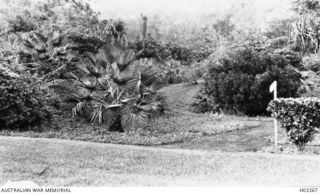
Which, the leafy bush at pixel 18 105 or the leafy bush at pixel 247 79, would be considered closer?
the leafy bush at pixel 18 105

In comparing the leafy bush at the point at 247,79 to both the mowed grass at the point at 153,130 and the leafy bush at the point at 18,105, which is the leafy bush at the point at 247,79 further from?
the leafy bush at the point at 18,105

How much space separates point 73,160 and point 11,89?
15.1ft

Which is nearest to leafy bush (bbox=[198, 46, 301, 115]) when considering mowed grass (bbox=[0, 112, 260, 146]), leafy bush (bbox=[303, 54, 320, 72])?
leafy bush (bbox=[303, 54, 320, 72])

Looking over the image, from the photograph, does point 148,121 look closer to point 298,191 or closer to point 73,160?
point 73,160

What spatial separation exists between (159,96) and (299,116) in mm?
3758

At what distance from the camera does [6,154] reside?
27.3 feet

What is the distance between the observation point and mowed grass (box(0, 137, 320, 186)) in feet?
23.7

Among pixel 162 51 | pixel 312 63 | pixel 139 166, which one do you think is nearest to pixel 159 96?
pixel 162 51

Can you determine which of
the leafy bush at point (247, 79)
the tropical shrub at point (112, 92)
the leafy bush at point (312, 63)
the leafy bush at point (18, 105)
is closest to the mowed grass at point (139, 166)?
the leafy bush at point (18, 105)

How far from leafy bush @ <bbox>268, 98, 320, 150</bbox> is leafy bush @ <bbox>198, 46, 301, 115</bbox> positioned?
16.0 ft

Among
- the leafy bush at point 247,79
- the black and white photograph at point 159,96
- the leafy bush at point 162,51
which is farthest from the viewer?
the leafy bush at point 247,79

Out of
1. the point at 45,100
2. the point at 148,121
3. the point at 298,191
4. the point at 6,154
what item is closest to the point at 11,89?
the point at 45,100

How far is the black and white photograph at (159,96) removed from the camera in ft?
25.5

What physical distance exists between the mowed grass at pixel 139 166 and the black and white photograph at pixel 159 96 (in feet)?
0.09
